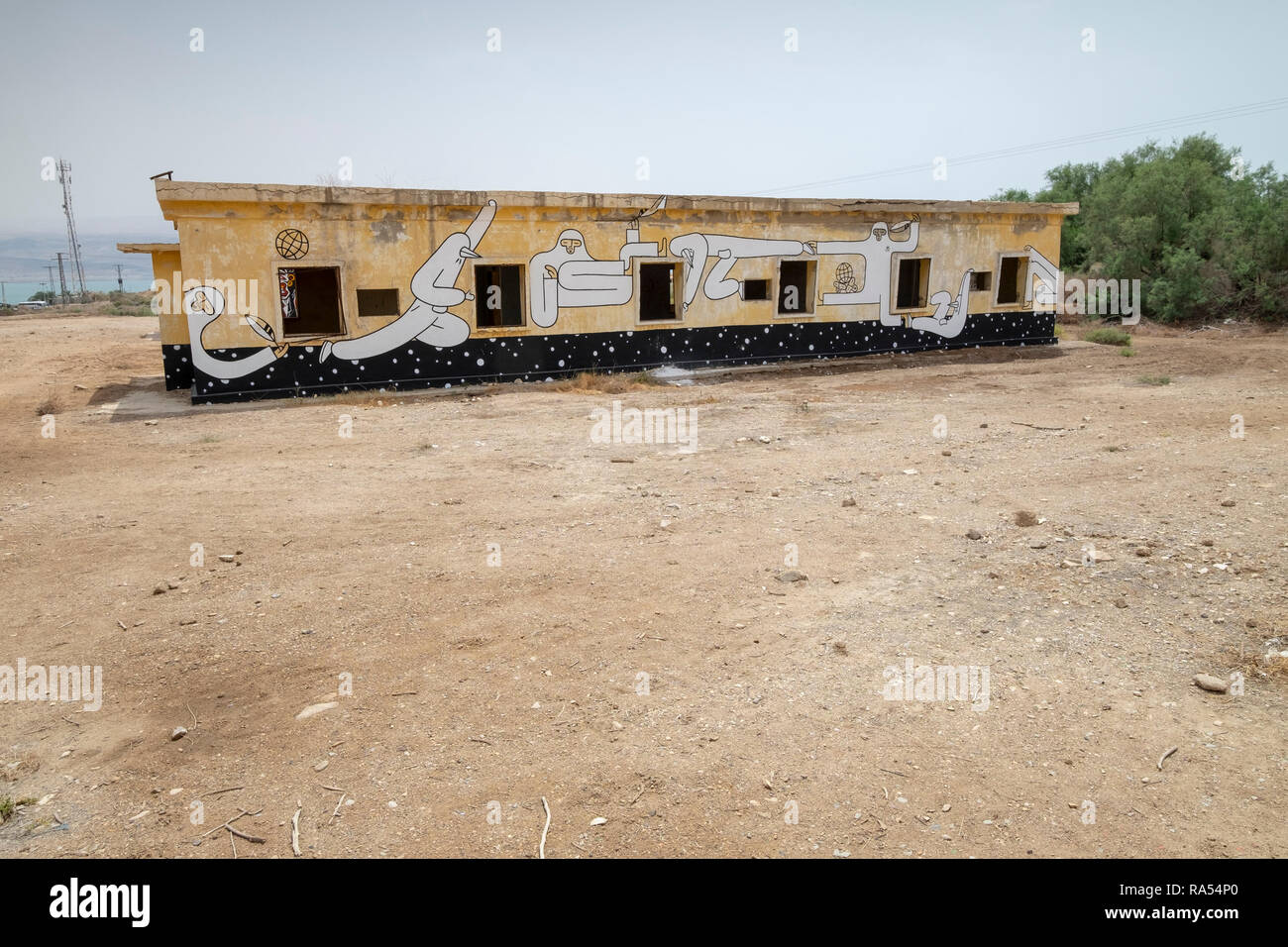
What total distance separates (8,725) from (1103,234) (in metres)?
29.5

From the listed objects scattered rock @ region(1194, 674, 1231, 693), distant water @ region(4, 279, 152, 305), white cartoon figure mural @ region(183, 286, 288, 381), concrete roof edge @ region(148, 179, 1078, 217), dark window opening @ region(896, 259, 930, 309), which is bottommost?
scattered rock @ region(1194, 674, 1231, 693)

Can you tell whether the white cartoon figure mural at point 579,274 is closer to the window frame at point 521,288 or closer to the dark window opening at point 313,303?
the window frame at point 521,288

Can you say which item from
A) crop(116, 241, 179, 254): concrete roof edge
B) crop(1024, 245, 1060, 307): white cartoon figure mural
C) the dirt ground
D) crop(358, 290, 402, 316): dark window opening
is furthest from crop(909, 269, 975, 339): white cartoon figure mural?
crop(116, 241, 179, 254): concrete roof edge

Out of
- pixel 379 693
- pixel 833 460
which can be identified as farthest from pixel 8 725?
pixel 833 460

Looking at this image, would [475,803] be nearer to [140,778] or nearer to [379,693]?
[379,693]

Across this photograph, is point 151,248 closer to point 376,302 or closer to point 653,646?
point 376,302

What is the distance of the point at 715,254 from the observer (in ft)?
57.1

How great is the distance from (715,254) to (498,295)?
178 inches

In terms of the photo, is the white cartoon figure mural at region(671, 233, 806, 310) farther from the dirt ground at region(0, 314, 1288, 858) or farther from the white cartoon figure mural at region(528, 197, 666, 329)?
the dirt ground at region(0, 314, 1288, 858)

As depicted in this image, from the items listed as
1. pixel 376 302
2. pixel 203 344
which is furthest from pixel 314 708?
pixel 376 302

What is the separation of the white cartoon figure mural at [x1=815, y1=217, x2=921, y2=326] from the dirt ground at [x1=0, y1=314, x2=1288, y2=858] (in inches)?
389

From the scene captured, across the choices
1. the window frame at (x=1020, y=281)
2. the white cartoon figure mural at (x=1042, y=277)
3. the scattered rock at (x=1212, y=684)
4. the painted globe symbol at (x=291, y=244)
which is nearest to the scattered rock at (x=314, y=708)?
the scattered rock at (x=1212, y=684)

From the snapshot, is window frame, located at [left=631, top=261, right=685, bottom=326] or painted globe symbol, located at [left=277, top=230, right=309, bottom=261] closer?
painted globe symbol, located at [left=277, top=230, right=309, bottom=261]

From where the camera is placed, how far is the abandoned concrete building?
13883 millimetres
